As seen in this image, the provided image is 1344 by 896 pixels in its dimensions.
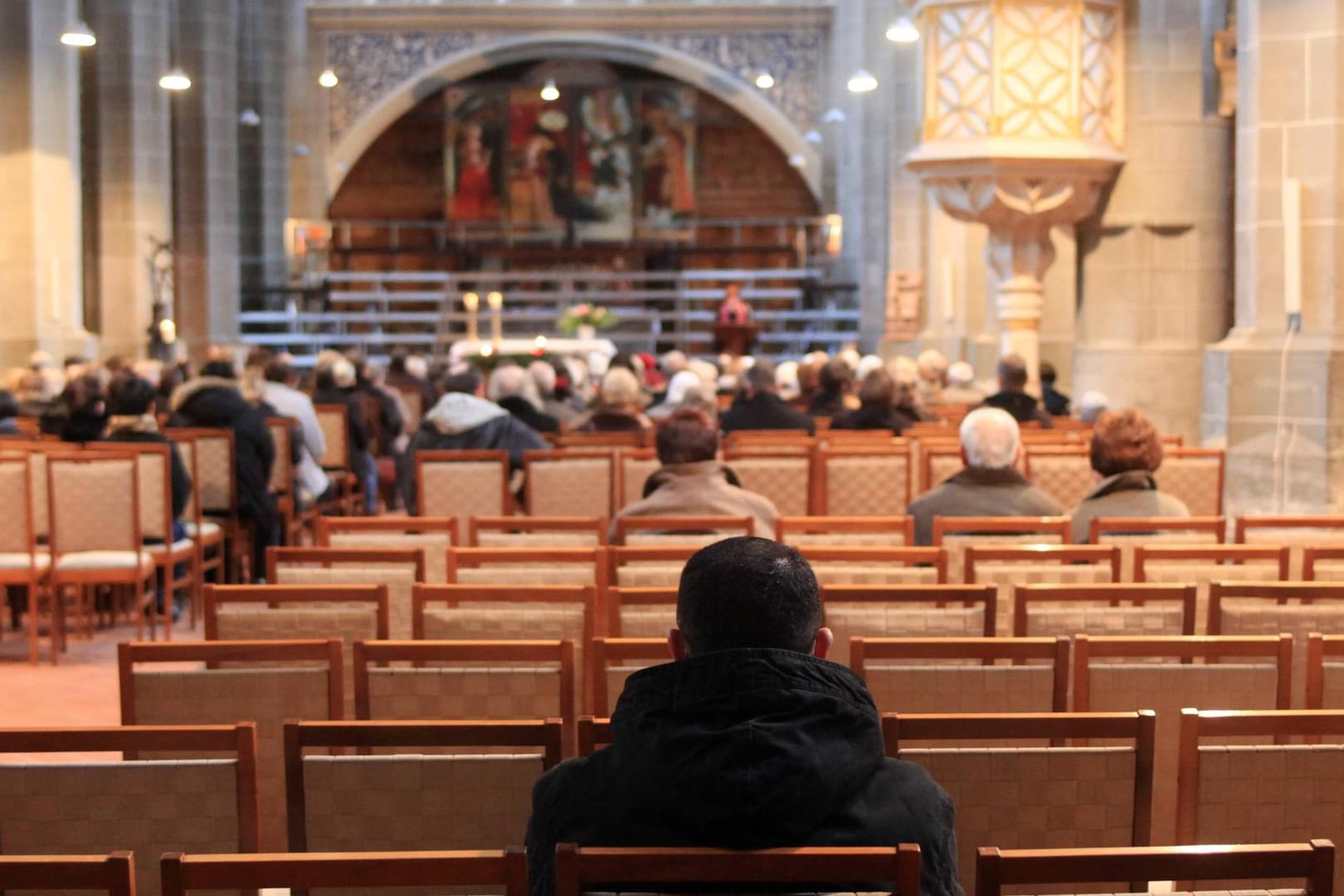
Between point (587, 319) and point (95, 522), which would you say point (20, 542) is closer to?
point (95, 522)

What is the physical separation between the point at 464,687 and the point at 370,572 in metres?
1.41

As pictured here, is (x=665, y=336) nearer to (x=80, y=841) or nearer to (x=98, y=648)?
(x=98, y=648)

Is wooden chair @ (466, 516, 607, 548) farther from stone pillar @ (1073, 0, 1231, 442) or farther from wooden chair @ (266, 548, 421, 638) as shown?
stone pillar @ (1073, 0, 1231, 442)

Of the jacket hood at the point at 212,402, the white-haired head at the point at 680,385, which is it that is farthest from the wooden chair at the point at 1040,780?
the white-haired head at the point at 680,385

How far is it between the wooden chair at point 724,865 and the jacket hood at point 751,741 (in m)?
0.04

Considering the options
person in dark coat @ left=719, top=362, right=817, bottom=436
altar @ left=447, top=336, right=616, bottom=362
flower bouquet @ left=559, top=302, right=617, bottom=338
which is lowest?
person in dark coat @ left=719, top=362, right=817, bottom=436

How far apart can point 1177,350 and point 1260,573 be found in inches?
290

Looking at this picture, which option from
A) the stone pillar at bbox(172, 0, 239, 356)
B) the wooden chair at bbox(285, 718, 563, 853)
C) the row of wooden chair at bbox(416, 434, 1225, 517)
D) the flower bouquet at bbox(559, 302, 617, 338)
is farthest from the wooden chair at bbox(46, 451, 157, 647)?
the stone pillar at bbox(172, 0, 239, 356)

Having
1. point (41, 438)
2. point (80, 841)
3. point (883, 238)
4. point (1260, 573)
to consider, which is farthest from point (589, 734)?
point (883, 238)

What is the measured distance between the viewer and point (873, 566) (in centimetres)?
554

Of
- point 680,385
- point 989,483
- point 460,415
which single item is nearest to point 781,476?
point 460,415

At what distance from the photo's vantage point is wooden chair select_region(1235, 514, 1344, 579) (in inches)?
236

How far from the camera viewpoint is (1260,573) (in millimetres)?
5254

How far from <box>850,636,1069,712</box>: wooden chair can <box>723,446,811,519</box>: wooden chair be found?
4.39 metres
